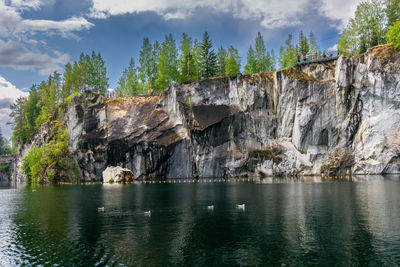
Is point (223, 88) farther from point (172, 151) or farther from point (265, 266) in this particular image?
point (265, 266)

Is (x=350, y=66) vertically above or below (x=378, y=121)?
above

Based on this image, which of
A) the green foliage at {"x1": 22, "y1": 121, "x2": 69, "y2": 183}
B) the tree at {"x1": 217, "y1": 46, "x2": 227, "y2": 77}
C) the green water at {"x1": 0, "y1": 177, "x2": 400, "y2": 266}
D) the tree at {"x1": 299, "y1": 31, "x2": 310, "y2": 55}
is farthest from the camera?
the tree at {"x1": 217, "y1": 46, "x2": 227, "y2": 77}

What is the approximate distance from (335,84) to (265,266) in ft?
251

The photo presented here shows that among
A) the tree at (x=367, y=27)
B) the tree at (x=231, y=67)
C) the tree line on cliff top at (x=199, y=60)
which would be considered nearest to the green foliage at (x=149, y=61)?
the tree line on cliff top at (x=199, y=60)

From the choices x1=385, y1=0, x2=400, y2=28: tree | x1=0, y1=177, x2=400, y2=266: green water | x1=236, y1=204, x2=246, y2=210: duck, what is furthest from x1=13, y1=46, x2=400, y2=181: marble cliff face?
x1=236, y1=204, x2=246, y2=210: duck

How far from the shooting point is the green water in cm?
1839

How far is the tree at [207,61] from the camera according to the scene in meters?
102

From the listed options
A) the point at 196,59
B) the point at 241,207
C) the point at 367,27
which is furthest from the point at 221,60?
the point at 241,207

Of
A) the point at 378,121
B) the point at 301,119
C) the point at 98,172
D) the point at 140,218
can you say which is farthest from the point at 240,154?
the point at 140,218

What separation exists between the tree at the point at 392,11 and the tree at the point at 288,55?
26098mm

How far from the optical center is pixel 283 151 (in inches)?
3430

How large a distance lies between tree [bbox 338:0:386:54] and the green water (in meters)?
66.0

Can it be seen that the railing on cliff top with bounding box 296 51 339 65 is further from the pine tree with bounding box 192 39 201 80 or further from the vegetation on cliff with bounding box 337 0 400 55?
the pine tree with bounding box 192 39 201 80

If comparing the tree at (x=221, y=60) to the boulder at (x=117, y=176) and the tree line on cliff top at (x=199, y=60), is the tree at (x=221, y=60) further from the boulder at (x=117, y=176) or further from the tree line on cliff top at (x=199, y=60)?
the boulder at (x=117, y=176)
